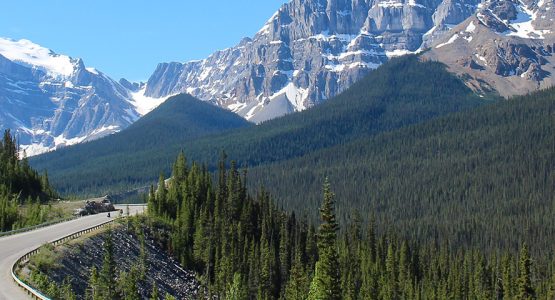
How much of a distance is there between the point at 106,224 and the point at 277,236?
171ft

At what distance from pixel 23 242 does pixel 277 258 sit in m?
64.6

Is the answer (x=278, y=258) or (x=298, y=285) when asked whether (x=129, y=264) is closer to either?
(x=298, y=285)

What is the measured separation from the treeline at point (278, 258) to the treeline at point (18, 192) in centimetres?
1850

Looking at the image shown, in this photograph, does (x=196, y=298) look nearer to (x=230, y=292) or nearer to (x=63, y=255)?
(x=230, y=292)

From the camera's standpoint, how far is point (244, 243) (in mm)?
135250

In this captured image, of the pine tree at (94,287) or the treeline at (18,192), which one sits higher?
the treeline at (18,192)

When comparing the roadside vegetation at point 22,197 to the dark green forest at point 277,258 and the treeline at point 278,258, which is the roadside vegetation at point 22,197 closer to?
the dark green forest at point 277,258

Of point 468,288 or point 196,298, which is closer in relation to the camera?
point 196,298

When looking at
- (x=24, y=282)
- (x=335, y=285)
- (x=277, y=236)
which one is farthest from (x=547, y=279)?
(x=24, y=282)

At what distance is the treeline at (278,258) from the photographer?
115 meters

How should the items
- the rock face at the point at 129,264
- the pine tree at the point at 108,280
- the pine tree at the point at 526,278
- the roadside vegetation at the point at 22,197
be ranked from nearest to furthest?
the pine tree at the point at 108,280
the rock face at the point at 129,264
the pine tree at the point at 526,278
the roadside vegetation at the point at 22,197

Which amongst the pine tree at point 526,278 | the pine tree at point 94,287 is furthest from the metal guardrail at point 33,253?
the pine tree at point 526,278

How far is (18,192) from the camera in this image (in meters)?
128

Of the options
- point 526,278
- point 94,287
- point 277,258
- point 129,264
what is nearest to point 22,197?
point 129,264
